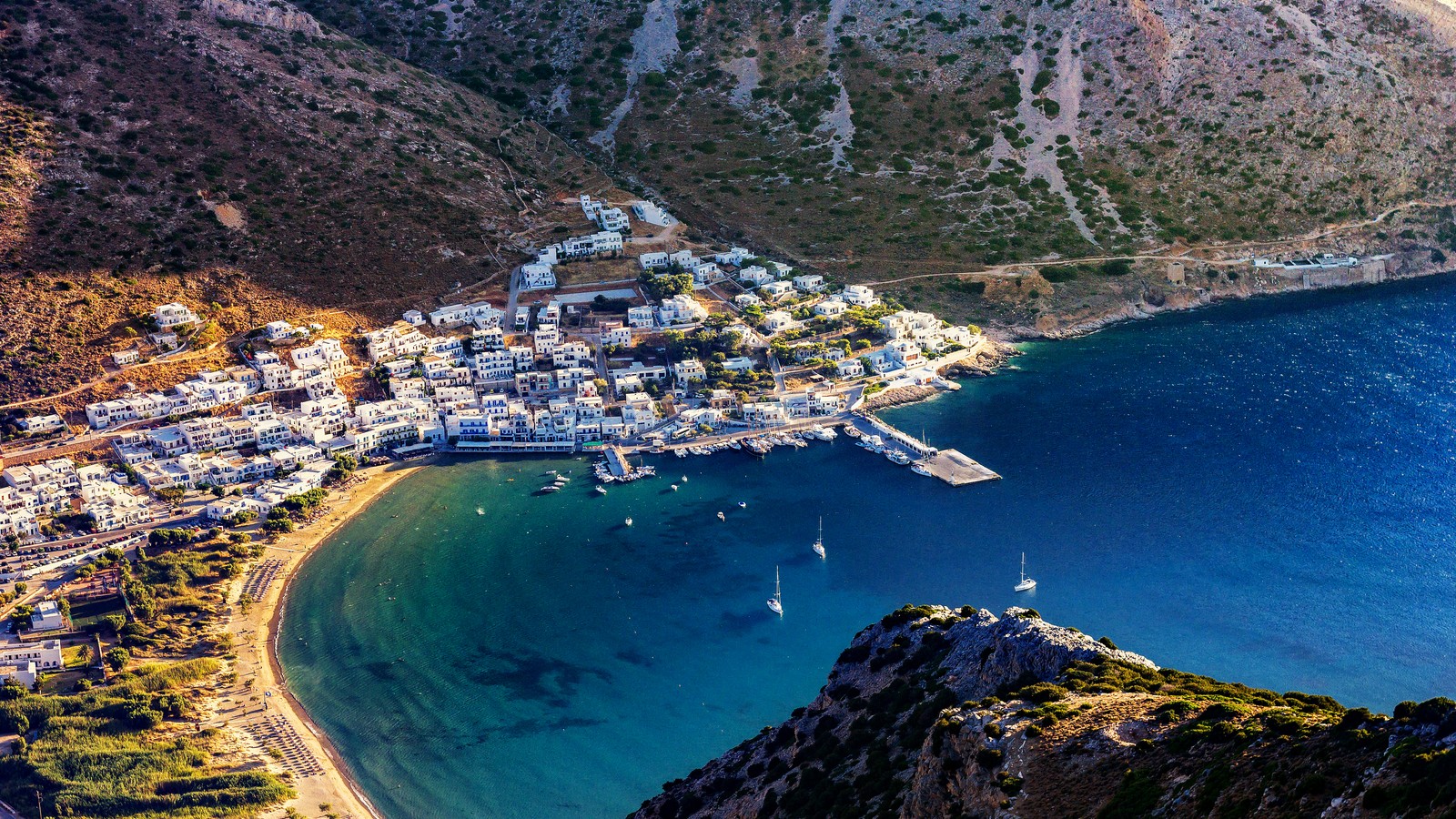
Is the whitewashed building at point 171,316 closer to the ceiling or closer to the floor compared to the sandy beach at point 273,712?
closer to the ceiling

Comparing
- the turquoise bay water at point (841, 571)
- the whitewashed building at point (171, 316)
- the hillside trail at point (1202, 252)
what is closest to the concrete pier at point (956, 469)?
the turquoise bay water at point (841, 571)

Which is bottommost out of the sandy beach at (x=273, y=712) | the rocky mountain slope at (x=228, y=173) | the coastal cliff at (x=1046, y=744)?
the sandy beach at (x=273, y=712)

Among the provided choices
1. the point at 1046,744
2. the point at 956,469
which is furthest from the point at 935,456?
the point at 1046,744

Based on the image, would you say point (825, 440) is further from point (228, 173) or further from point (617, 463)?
point (228, 173)

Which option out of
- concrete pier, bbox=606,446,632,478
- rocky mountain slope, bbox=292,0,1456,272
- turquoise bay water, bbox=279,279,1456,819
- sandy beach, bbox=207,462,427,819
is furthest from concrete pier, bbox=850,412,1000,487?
sandy beach, bbox=207,462,427,819

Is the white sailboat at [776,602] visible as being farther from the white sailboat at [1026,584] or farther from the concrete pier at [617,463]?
the concrete pier at [617,463]

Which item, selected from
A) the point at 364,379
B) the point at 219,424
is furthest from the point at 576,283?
the point at 219,424

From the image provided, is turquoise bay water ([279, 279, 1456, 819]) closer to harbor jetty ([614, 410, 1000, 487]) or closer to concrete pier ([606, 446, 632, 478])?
harbor jetty ([614, 410, 1000, 487])
